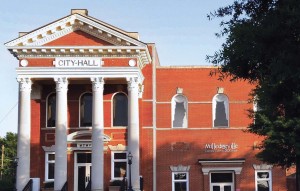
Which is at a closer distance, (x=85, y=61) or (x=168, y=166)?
(x=85, y=61)

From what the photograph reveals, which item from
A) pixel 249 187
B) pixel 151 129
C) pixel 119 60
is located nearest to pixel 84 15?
pixel 119 60

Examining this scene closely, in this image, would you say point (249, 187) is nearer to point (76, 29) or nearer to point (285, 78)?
point (76, 29)

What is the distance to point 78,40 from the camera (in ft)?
115

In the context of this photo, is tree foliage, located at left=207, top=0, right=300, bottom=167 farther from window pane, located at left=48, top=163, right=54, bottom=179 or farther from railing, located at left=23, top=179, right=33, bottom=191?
window pane, located at left=48, top=163, right=54, bottom=179

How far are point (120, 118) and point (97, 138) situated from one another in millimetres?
3869

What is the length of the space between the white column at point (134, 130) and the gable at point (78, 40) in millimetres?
2889

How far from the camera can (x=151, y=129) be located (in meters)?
38.3

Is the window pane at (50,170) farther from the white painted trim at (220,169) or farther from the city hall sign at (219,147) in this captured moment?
the city hall sign at (219,147)

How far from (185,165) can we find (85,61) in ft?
31.1

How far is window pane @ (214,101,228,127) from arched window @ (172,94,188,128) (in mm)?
2031

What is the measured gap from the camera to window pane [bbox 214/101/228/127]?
39.2 metres

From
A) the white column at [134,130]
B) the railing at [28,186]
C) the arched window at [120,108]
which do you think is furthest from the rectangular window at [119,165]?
the railing at [28,186]

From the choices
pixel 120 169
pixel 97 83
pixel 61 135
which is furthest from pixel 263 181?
pixel 61 135

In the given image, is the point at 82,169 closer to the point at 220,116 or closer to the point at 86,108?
the point at 86,108
